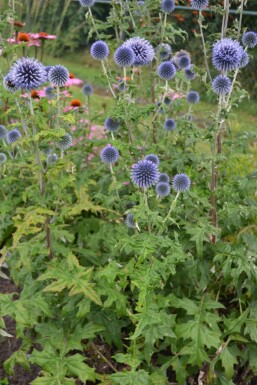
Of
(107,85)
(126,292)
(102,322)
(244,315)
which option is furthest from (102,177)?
(244,315)

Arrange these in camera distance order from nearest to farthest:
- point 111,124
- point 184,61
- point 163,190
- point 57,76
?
point 163,190 → point 57,76 → point 111,124 → point 184,61

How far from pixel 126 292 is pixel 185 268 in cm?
38

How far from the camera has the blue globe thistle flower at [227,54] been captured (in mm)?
2428

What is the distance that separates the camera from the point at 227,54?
7.98 feet

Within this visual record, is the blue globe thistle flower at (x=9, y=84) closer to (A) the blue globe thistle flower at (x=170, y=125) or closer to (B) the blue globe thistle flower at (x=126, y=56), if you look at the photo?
(B) the blue globe thistle flower at (x=126, y=56)

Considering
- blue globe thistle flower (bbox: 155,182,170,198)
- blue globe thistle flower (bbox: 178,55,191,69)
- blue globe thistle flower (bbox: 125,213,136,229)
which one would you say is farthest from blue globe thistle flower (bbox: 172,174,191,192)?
blue globe thistle flower (bbox: 178,55,191,69)

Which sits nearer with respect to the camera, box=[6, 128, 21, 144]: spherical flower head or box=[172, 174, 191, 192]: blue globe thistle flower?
box=[172, 174, 191, 192]: blue globe thistle flower

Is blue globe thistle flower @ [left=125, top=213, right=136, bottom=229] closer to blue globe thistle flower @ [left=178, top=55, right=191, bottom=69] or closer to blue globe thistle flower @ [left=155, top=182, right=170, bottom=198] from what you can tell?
blue globe thistle flower @ [left=155, top=182, right=170, bottom=198]

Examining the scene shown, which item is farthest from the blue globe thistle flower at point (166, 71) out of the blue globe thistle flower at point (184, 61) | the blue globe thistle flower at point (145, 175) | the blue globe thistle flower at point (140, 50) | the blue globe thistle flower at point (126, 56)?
the blue globe thistle flower at point (145, 175)

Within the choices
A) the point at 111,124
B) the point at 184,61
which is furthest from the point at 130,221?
the point at 184,61

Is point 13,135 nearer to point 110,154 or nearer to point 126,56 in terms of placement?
point 110,154

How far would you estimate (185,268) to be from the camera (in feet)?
7.77

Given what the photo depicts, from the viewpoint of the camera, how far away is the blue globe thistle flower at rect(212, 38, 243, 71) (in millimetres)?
2428

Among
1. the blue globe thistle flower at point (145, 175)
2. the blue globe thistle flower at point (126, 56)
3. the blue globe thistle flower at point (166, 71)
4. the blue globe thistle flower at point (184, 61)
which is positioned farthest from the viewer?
the blue globe thistle flower at point (184, 61)
